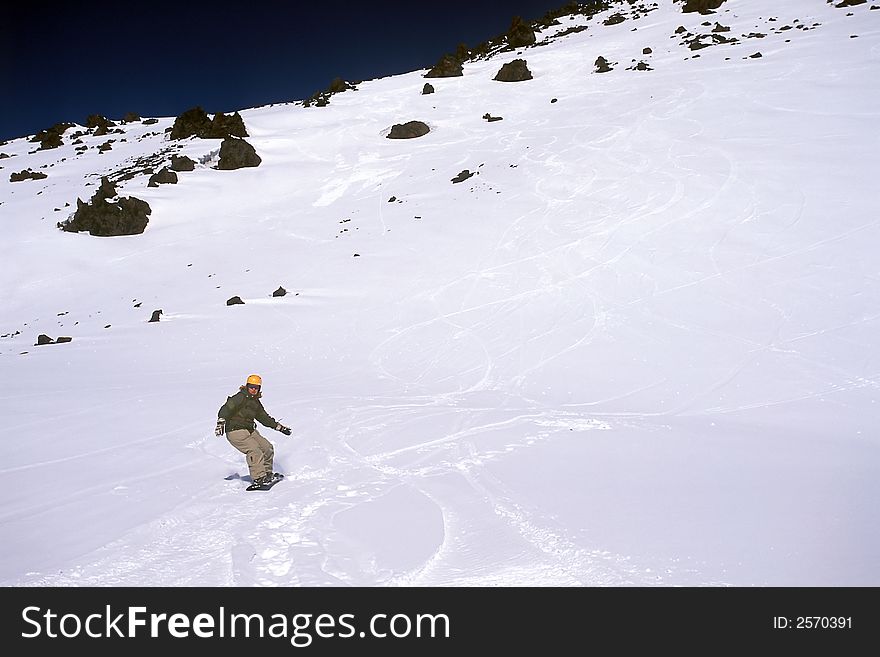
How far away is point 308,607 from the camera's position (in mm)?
4770

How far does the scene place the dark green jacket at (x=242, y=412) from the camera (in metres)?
7.51

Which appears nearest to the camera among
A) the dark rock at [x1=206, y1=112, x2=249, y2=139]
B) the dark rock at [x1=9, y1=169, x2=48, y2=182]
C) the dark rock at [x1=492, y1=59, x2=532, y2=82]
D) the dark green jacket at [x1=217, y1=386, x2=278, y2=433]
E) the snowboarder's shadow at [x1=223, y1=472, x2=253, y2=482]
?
the dark green jacket at [x1=217, y1=386, x2=278, y2=433]

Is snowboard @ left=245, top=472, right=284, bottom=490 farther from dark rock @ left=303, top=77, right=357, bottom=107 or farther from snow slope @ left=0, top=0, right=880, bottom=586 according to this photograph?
dark rock @ left=303, top=77, right=357, bottom=107

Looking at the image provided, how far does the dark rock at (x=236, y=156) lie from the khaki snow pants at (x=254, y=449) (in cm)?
3154

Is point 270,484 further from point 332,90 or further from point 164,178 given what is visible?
point 332,90

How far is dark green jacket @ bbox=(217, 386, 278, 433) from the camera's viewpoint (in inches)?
296

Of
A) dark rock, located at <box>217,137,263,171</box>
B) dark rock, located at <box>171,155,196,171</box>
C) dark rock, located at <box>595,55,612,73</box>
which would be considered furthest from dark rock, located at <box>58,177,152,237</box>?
dark rock, located at <box>595,55,612,73</box>

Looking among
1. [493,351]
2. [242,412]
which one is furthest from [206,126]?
[242,412]

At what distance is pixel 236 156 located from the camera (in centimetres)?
3494

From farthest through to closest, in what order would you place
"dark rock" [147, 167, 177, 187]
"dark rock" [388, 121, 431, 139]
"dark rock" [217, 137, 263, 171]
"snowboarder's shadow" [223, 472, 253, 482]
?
"dark rock" [388, 121, 431, 139], "dark rock" [217, 137, 263, 171], "dark rock" [147, 167, 177, 187], "snowboarder's shadow" [223, 472, 253, 482]

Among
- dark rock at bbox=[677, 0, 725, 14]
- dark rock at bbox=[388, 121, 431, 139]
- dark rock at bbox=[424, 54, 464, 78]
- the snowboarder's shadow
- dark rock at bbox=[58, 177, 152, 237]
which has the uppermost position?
dark rock at bbox=[677, 0, 725, 14]

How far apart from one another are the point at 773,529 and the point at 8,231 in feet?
114

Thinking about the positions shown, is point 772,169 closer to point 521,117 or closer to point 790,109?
point 790,109

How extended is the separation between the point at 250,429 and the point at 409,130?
108 ft
